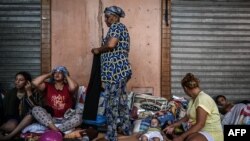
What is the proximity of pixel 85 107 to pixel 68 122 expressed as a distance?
0.36 m

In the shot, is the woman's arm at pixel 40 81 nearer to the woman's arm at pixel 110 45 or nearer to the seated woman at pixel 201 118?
the woman's arm at pixel 110 45

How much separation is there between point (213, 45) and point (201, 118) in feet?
9.47

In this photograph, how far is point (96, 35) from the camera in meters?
7.08

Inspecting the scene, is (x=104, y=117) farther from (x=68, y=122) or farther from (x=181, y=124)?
(x=181, y=124)

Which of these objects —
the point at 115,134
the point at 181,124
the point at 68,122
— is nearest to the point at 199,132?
the point at 181,124

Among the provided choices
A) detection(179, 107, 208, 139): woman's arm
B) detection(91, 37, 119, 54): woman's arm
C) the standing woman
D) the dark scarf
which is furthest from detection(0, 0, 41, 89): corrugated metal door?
detection(179, 107, 208, 139): woman's arm

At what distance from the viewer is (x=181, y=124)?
539 centimetres

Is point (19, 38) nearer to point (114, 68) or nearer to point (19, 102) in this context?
point (19, 102)

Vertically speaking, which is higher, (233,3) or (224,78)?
(233,3)

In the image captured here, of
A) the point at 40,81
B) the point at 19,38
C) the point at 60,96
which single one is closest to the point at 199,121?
the point at 60,96

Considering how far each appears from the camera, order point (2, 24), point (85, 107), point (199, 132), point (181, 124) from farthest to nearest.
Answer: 1. point (2, 24)
2. point (85, 107)
3. point (181, 124)
4. point (199, 132)

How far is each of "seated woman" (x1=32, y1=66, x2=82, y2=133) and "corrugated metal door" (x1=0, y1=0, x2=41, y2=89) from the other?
3.19ft

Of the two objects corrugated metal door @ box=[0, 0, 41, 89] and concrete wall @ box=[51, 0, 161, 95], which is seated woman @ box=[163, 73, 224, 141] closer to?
concrete wall @ box=[51, 0, 161, 95]

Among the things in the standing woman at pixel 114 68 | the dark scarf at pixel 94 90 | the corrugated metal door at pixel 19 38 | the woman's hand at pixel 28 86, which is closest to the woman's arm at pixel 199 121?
the standing woman at pixel 114 68
